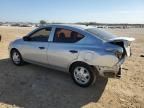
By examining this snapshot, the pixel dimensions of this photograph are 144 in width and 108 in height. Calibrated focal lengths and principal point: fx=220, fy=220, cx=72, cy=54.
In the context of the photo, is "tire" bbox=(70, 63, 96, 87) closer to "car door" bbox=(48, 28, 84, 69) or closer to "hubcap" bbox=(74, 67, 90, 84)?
"hubcap" bbox=(74, 67, 90, 84)

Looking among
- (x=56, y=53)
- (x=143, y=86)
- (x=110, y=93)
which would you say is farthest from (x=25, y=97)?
(x=143, y=86)

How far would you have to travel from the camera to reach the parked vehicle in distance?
5.69m

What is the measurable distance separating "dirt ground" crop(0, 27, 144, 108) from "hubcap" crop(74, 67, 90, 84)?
222 millimetres

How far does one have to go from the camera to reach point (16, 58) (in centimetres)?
802

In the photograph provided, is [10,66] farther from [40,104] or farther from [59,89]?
[40,104]

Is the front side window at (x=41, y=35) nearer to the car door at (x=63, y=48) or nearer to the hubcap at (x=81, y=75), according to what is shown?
the car door at (x=63, y=48)

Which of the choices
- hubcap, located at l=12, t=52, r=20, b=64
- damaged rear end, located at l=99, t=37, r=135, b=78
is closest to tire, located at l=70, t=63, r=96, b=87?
damaged rear end, located at l=99, t=37, r=135, b=78

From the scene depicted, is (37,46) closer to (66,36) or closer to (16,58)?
(66,36)

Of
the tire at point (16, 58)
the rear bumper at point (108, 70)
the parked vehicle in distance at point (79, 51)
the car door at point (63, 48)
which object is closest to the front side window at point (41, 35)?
the parked vehicle in distance at point (79, 51)

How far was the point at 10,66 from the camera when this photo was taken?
26.3 ft

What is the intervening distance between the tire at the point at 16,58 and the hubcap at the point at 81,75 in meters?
2.57

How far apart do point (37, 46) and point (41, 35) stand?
39 centimetres

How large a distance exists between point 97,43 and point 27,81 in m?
2.39

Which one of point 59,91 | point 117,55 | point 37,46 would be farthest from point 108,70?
point 37,46
